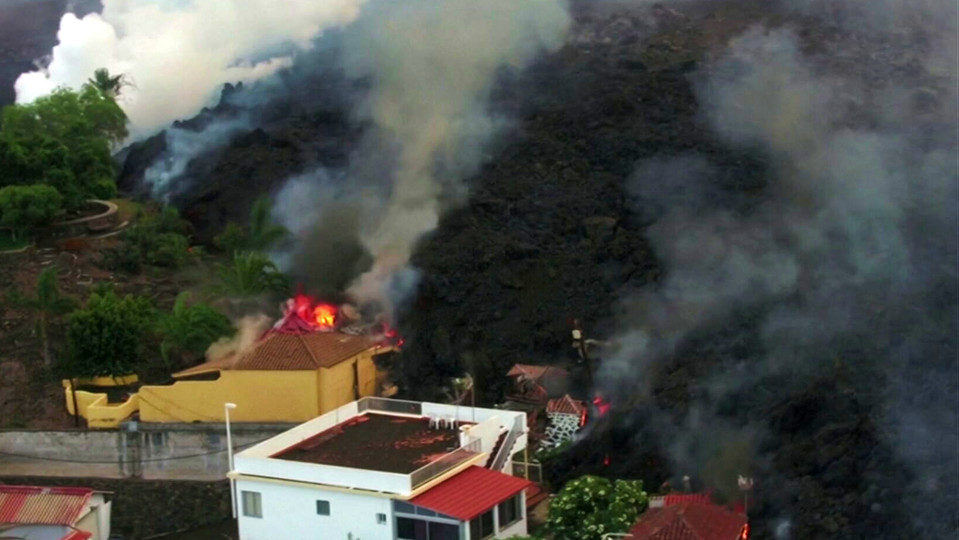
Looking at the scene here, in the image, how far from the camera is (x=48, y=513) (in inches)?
1332

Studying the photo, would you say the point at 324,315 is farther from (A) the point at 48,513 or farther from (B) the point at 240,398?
(A) the point at 48,513

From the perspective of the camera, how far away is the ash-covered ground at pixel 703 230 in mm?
32969

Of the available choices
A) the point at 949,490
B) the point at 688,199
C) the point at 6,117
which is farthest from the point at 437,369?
the point at 6,117

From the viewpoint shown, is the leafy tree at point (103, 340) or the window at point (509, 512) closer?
the window at point (509, 512)

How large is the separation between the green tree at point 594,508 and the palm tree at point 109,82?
30.8 m

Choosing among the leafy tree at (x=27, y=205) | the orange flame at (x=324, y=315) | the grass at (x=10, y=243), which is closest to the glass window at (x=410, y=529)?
the orange flame at (x=324, y=315)

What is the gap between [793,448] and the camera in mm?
32375

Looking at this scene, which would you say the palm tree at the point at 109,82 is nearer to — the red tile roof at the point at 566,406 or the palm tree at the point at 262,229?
the palm tree at the point at 262,229

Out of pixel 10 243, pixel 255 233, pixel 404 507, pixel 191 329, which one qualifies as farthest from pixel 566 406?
pixel 10 243

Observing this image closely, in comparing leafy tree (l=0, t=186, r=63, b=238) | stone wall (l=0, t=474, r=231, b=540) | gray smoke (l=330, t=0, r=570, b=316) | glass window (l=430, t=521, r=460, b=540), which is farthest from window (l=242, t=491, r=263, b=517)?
leafy tree (l=0, t=186, r=63, b=238)

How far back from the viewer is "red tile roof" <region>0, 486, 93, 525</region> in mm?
33656

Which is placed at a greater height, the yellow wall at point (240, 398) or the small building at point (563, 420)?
the yellow wall at point (240, 398)

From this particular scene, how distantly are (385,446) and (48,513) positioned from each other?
6768mm

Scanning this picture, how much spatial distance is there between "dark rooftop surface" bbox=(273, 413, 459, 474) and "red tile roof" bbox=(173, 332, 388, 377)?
317cm
